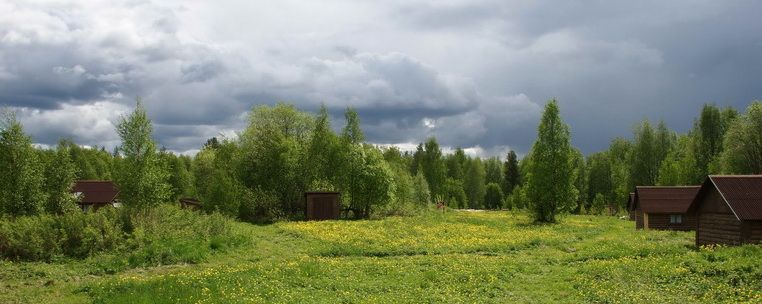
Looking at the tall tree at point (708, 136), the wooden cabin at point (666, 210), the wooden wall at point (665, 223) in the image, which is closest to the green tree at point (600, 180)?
the tall tree at point (708, 136)

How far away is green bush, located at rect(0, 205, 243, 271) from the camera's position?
95.3 feet

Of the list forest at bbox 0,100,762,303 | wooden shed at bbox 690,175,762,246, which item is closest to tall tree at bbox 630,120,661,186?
forest at bbox 0,100,762,303

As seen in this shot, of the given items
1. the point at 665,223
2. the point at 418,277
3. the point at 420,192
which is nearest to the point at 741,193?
the point at 665,223

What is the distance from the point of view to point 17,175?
114 feet

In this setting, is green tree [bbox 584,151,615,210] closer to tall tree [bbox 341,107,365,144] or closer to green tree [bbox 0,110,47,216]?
tall tree [bbox 341,107,365,144]

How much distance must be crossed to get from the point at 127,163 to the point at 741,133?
2718 inches

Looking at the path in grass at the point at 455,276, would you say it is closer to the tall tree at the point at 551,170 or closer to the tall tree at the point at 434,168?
the tall tree at the point at 551,170

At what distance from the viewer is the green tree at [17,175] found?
34562 millimetres

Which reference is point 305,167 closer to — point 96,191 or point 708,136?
point 96,191

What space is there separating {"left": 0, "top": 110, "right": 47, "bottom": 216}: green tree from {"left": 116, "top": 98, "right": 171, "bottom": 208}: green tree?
4.79m

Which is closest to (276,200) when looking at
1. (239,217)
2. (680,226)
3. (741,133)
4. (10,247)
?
(239,217)

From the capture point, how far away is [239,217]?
59.2m

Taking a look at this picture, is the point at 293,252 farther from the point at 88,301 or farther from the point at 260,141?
the point at 260,141

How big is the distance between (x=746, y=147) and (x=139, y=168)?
67.8m
